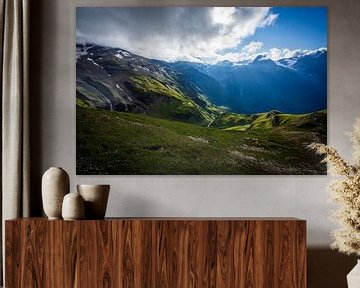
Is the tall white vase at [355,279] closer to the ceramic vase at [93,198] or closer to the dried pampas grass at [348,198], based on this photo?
the dried pampas grass at [348,198]

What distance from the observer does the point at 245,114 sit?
4277 millimetres

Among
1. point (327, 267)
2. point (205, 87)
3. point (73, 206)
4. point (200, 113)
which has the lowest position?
point (327, 267)

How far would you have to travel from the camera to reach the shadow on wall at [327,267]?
167 inches

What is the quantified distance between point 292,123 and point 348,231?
915 millimetres

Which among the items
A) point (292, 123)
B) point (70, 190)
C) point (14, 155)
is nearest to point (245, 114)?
point (292, 123)

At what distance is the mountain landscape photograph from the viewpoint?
14.0ft

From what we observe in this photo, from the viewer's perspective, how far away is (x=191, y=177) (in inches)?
167

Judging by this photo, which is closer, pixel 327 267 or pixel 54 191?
pixel 54 191

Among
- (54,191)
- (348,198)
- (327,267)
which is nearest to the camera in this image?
(348,198)

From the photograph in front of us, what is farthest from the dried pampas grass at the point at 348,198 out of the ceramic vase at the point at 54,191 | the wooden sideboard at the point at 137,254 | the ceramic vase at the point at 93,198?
the ceramic vase at the point at 54,191

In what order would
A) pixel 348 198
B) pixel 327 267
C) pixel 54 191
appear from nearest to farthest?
pixel 348 198
pixel 54 191
pixel 327 267

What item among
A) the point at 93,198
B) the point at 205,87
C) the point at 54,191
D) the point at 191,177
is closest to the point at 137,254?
the point at 93,198

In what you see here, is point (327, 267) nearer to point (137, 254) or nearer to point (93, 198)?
point (137, 254)

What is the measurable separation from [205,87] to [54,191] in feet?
4.07
